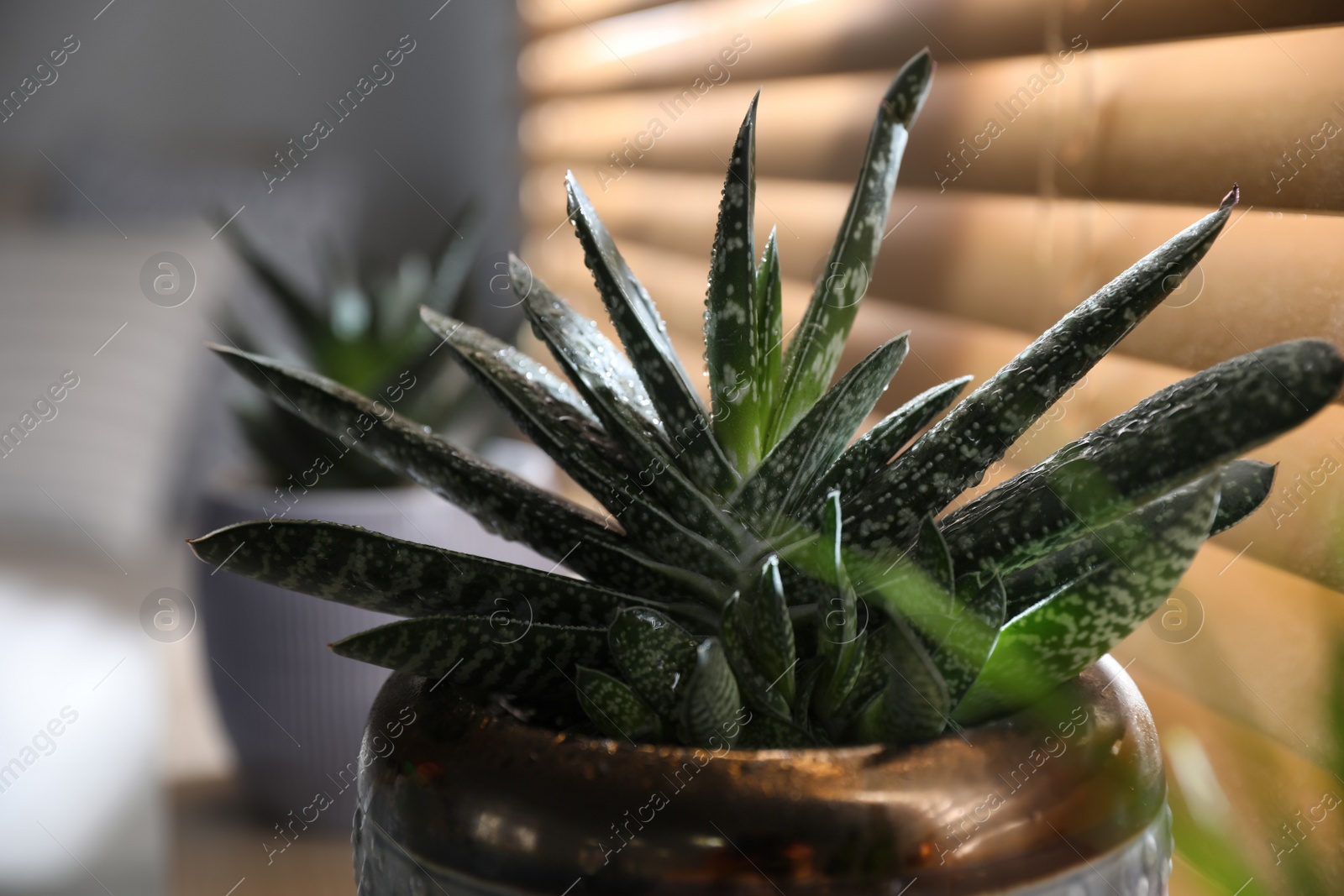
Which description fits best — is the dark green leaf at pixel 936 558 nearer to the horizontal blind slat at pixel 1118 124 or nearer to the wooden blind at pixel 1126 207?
the wooden blind at pixel 1126 207

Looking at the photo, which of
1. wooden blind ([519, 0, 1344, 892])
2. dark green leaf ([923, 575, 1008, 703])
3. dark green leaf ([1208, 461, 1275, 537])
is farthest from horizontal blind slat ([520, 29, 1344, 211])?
dark green leaf ([923, 575, 1008, 703])

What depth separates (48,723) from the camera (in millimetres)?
1151

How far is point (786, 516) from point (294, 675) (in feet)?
2.28

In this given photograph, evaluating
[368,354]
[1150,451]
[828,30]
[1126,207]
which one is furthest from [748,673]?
[368,354]

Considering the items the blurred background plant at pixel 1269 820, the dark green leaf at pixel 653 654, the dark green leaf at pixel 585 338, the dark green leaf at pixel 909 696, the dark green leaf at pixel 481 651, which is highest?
the dark green leaf at pixel 585 338

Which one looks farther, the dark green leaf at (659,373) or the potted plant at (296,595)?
the potted plant at (296,595)

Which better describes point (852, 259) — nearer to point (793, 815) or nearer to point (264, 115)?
point (793, 815)

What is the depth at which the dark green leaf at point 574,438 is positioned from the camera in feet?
1.22

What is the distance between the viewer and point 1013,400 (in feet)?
1.09

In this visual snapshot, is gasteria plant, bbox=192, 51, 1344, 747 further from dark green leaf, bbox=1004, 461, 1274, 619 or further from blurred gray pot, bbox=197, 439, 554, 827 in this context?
blurred gray pot, bbox=197, 439, 554, 827

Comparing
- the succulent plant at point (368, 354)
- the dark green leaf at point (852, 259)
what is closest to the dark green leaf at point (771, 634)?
the dark green leaf at point (852, 259)

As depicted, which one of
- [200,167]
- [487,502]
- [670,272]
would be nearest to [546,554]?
[487,502]

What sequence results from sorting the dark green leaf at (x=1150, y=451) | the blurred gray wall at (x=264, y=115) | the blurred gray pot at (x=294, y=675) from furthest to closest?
the blurred gray wall at (x=264, y=115) → the blurred gray pot at (x=294, y=675) → the dark green leaf at (x=1150, y=451)

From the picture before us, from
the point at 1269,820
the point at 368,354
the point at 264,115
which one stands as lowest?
the point at 1269,820
